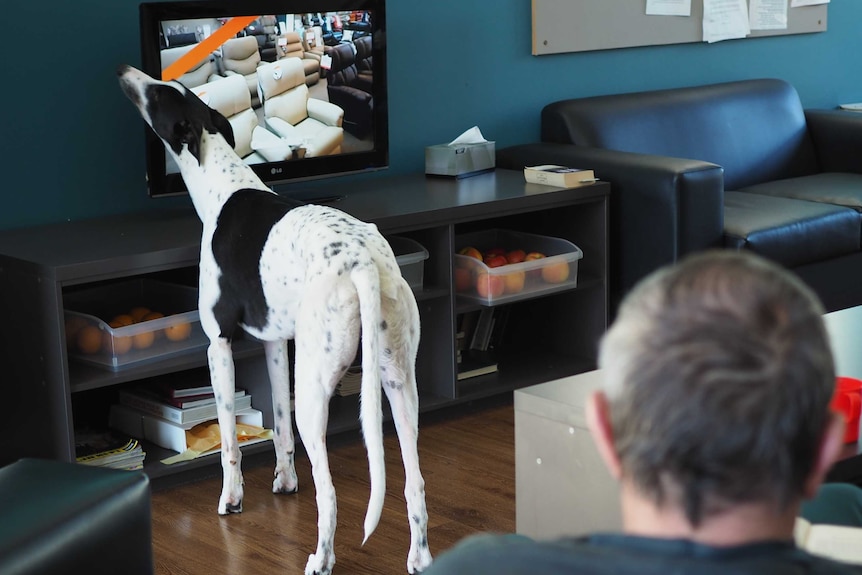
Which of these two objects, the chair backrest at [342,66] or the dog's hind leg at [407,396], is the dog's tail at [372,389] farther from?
the chair backrest at [342,66]

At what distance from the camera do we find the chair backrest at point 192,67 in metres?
3.12

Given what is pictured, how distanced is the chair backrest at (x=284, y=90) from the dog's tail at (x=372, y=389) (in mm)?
1068

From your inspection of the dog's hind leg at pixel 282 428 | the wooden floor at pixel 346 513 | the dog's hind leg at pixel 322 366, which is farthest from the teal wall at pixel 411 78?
the dog's hind leg at pixel 322 366

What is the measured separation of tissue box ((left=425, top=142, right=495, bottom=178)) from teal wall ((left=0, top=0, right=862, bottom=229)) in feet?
0.66

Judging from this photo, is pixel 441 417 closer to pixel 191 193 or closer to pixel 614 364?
pixel 191 193

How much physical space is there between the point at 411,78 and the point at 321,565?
6.92ft

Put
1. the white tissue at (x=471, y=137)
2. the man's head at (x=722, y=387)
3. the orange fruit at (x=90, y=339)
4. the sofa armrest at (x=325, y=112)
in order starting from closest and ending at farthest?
the man's head at (x=722, y=387), the orange fruit at (x=90, y=339), the sofa armrest at (x=325, y=112), the white tissue at (x=471, y=137)

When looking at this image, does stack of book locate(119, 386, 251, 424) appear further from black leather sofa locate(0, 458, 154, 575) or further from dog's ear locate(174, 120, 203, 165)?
black leather sofa locate(0, 458, 154, 575)

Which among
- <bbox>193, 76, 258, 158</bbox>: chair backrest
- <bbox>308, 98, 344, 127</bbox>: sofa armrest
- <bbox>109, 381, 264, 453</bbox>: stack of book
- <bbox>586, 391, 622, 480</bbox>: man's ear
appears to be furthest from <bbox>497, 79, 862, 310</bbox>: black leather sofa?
<bbox>586, 391, 622, 480</bbox>: man's ear

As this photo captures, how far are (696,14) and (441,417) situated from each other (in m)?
2.30

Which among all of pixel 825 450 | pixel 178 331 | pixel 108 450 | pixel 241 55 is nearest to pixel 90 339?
pixel 178 331

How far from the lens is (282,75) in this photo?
3371 millimetres

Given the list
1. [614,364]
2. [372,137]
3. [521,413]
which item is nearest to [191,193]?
[372,137]

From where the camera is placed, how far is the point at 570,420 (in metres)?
1.97
